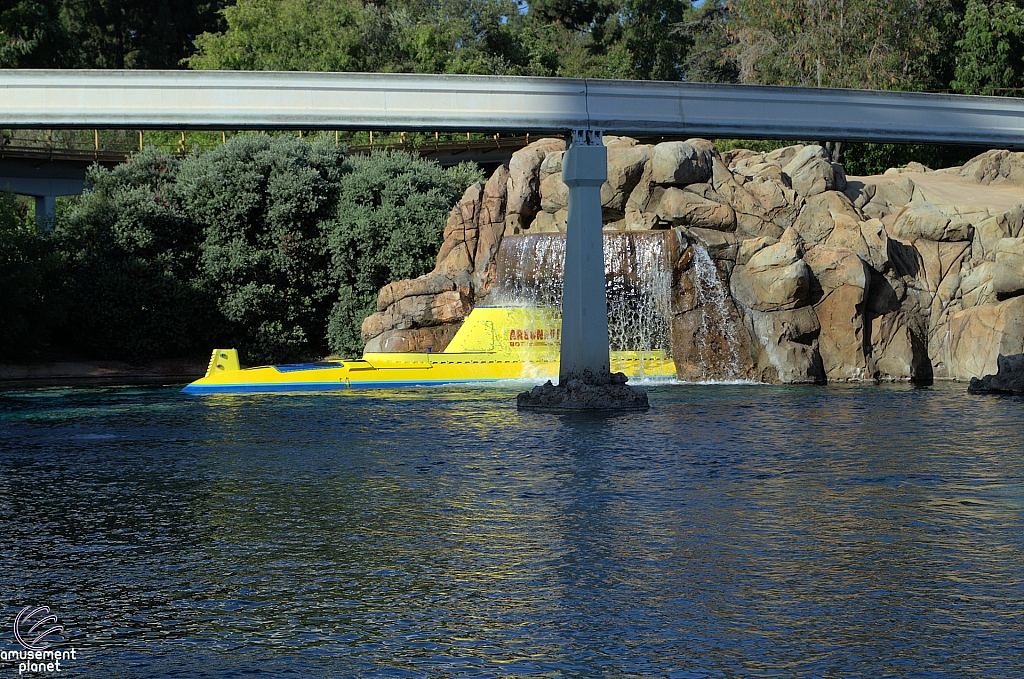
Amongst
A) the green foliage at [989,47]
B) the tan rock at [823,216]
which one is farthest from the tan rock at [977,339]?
the green foliage at [989,47]

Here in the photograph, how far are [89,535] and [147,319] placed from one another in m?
36.1

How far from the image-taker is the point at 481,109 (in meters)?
31.0

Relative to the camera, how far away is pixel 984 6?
61812 millimetres

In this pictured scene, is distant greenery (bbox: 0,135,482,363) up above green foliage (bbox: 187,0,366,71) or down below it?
below

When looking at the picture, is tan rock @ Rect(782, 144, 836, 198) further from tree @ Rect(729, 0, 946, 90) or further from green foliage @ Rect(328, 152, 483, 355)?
tree @ Rect(729, 0, 946, 90)

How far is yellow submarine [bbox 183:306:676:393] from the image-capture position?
37812 millimetres

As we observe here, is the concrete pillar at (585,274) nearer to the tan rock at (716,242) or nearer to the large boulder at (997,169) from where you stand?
the tan rock at (716,242)

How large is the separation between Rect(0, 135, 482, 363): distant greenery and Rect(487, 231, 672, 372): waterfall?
11.7 metres

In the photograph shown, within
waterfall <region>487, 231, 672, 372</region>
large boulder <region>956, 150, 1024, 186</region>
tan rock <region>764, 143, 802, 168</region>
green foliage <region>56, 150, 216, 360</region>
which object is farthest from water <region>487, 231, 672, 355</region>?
large boulder <region>956, 150, 1024, 186</region>

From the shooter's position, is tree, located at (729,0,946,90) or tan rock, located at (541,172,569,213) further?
tree, located at (729,0,946,90)

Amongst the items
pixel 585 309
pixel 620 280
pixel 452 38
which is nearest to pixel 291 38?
pixel 452 38

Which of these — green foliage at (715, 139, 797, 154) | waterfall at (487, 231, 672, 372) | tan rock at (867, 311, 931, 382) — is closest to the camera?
tan rock at (867, 311, 931, 382)

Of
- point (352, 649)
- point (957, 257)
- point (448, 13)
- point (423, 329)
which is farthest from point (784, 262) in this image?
point (448, 13)

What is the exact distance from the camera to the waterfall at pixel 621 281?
1550 inches
